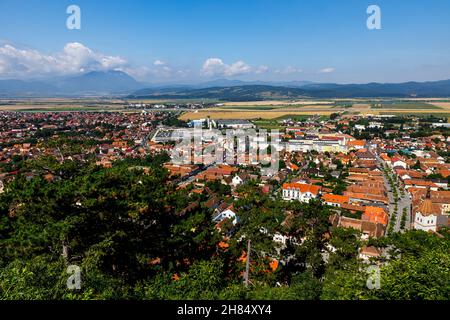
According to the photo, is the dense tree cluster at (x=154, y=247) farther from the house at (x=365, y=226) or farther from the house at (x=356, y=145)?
the house at (x=356, y=145)

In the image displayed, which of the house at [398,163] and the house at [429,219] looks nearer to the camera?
the house at [429,219]

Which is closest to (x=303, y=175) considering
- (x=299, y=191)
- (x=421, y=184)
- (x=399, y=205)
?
(x=299, y=191)

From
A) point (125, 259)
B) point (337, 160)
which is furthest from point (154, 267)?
point (337, 160)

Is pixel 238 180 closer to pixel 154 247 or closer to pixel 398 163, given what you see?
pixel 398 163

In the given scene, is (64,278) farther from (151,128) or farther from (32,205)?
(151,128)

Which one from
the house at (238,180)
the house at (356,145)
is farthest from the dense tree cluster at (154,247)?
the house at (356,145)

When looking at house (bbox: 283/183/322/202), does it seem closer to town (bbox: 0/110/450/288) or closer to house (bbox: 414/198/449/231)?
town (bbox: 0/110/450/288)
